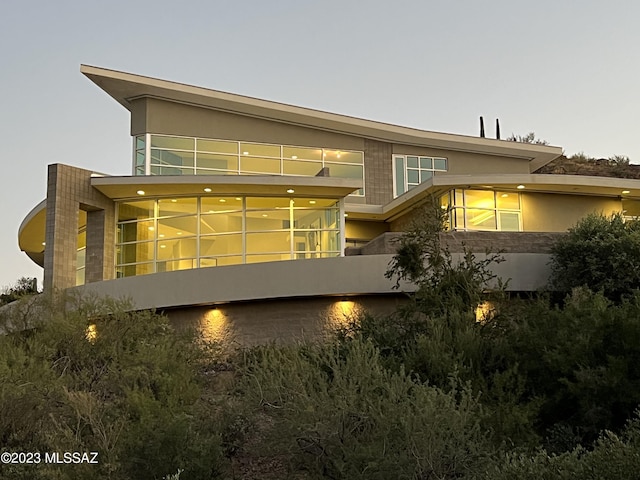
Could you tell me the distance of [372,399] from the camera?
12.1 metres

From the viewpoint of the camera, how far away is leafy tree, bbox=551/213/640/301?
19906 mm

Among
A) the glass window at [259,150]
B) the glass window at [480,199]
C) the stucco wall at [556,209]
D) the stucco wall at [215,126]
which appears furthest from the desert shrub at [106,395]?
the stucco wall at [556,209]

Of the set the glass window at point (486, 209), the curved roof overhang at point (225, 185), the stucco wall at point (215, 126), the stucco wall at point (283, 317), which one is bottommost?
the stucco wall at point (283, 317)

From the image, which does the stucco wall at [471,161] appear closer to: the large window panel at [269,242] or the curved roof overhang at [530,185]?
the curved roof overhang at [530,185]

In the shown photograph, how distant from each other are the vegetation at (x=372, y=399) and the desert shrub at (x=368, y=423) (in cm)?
2

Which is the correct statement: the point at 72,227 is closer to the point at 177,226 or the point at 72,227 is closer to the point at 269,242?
the point at 177,226

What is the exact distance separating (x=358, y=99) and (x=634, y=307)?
95.2 feet

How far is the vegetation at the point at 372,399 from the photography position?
36.4ft

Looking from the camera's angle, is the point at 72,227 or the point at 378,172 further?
the point at 378,172

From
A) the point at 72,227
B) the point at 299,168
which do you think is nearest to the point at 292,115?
the point at 299,168

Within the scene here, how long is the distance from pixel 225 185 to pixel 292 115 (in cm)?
507

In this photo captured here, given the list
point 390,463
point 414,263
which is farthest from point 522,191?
point 390,463

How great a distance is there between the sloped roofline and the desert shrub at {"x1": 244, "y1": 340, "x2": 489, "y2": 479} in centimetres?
1616

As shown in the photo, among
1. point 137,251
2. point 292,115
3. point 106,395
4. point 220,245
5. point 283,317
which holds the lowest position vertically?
point 106,395
